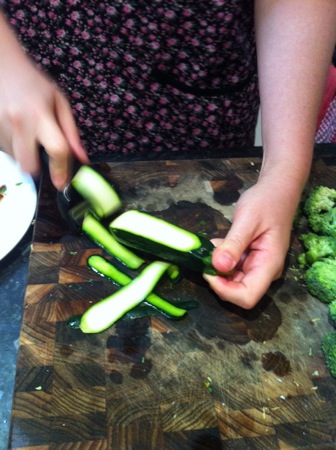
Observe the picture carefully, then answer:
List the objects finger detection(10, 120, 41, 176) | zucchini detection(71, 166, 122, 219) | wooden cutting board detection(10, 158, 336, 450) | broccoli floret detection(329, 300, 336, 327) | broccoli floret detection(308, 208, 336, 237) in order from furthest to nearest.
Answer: broccoli floret detection(308, 208, 336, 237) < zucchini detection(71, 166, 122, 219) < broccoli floret detection(329, 300, 336, 327) < finger detection(10, 120, 41, 176) < wooden cutting board detection(10, 158, 336, 450)

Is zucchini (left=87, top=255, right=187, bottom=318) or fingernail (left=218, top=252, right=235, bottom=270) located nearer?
fingernail (left=218, top=252, right=235, bottom=270)

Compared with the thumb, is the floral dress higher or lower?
higher

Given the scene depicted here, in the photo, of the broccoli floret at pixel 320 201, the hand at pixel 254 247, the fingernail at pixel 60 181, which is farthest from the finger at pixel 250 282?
the fingernail at pixel 60 181

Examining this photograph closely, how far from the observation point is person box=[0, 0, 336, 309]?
1.51 meters

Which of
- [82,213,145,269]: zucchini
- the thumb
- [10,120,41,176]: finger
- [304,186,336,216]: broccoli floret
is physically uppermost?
[10,120,41,176]: finger

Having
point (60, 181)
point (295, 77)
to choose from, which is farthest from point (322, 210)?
point (60, 181)

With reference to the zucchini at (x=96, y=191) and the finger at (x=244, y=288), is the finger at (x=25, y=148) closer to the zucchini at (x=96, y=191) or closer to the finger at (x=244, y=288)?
the zucchini at (x=96, y=191)

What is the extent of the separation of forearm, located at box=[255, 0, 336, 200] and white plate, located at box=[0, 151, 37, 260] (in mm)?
851

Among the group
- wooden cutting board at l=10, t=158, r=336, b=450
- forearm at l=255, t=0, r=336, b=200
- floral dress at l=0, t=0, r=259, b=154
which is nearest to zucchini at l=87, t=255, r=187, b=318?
wooden cutting board at l=10, t=158, r=336, b=450

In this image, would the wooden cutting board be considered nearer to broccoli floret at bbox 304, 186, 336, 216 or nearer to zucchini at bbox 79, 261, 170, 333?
zucchini at bbox 79, 261, 170, 333

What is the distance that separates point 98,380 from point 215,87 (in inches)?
47.4

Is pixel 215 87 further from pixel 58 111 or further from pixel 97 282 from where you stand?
pixel 97 282

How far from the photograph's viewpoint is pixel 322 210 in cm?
187

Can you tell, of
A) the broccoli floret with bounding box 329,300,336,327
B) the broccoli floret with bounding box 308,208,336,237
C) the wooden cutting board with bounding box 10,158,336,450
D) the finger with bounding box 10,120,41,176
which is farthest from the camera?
the broccoli floret with bounding box 308,208,336,237
